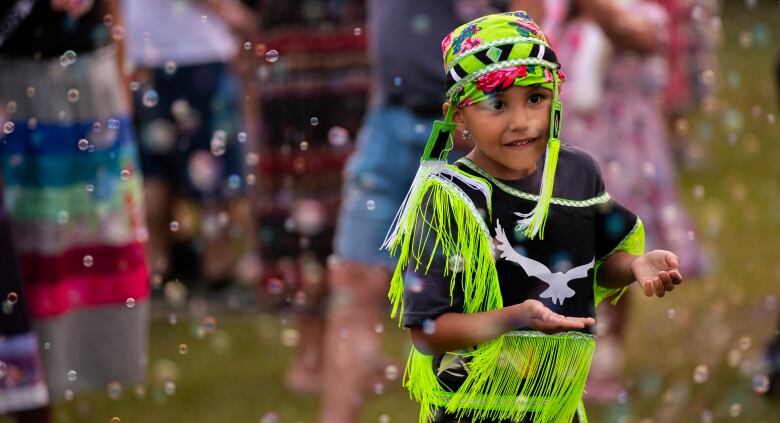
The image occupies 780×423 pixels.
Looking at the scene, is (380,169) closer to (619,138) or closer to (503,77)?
(619,138)

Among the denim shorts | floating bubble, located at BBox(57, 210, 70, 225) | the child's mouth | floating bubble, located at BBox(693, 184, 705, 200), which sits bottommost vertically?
floating bubble, located at BBox(693, 184, 705, 200)

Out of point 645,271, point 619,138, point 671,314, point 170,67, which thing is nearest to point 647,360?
point 671,314

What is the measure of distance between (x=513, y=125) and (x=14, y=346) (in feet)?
5.32

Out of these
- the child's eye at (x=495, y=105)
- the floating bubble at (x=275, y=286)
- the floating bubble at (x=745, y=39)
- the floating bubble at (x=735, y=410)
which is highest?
the child's eye at (x=495, y=105)

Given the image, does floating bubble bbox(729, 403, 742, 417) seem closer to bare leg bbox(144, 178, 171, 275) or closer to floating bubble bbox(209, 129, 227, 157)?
floating bubble bbox(209, 129, 227, 157)

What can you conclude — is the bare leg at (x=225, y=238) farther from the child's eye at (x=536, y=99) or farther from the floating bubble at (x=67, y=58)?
the child's eye at (x=536, y=99)

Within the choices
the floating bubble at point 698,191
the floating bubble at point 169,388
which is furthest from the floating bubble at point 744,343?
the floating bubble at point 698,191

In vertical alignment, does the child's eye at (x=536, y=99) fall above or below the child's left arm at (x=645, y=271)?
above

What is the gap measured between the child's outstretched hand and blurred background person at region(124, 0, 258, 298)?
10.2ft

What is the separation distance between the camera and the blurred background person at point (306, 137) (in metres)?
4.29

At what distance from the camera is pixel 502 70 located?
1959 millimetres

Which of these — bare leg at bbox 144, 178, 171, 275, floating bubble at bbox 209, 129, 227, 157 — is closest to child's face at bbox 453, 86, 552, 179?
floating bubble at bbox 209, 129, 227, 157

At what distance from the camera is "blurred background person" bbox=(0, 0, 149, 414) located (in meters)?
3.34

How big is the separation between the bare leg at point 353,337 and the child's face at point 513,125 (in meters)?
1.31
